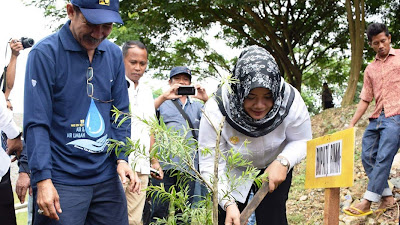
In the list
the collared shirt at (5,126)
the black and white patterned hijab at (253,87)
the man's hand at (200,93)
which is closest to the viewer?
the black and white patterned hijab at (253,87)

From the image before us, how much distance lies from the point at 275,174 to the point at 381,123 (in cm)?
240

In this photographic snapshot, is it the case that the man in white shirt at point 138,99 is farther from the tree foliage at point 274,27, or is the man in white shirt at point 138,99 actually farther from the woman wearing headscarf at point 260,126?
the tree foliage at point 274,27

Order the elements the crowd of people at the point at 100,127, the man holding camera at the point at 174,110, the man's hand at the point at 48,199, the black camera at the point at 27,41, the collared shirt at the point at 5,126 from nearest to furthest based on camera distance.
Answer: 1. the man's hand at the point at 48,199
2. the crowd of people at the point at 100,127
3. the collared shirt at the point at 5,126
4. the man holding camera at the point at 174,110
5. the black camera at the point at 27,41

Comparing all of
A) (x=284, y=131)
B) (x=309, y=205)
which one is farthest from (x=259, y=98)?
(x=309, y=205)

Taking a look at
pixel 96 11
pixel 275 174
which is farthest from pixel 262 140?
pixel 96 11

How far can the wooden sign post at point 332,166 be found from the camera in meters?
2.55

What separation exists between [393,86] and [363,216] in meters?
1.37

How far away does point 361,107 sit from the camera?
16.6 ft

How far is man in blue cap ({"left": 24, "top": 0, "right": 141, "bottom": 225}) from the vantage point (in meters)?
2.18

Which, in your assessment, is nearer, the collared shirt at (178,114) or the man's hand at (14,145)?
the man's hand at (14,145)

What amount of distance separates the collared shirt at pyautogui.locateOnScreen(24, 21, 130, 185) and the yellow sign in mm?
1232

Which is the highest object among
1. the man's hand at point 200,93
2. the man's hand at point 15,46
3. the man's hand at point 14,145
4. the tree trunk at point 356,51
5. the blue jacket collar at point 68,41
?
the tree trunk at point 356,51

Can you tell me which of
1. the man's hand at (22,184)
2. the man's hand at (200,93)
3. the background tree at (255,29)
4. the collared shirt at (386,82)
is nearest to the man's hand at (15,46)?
the man's hand at (22,184)

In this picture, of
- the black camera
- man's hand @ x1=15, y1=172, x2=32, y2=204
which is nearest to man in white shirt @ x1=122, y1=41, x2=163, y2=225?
man's hand @ x1=15, y1=172, x2=32, y2=204
